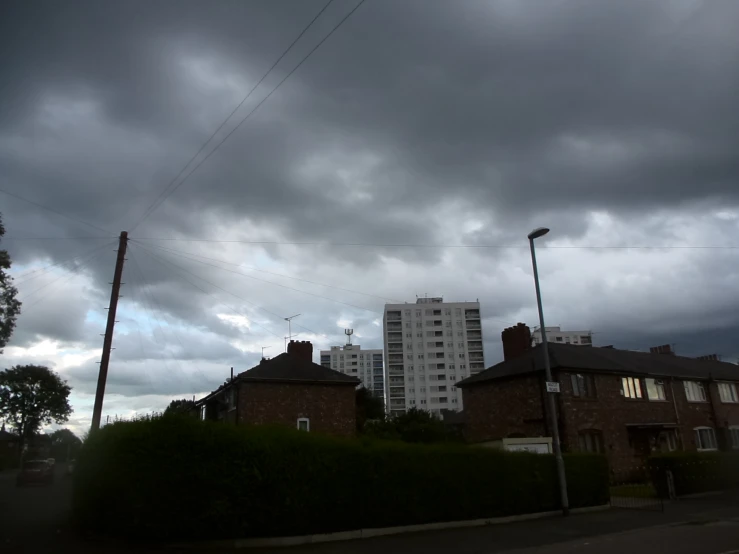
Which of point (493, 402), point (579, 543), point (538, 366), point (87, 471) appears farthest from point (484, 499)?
point (493, 402)

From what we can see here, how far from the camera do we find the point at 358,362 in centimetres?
16025

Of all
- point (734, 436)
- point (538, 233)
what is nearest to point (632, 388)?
point (734, 436)

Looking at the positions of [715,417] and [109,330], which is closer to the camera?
[109,330]

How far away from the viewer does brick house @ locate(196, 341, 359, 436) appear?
29.5 m

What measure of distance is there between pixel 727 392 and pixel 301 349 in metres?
29.8

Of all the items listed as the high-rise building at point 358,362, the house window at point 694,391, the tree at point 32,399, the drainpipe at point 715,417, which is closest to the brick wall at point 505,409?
the house window at point 694,391

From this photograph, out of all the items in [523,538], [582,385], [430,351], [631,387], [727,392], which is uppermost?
[430,351]

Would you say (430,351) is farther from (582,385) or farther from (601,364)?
(582,385)

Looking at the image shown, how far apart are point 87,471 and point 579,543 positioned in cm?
1180

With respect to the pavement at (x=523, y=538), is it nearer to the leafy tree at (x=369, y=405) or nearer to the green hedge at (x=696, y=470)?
the green hedge at (x=696, y=470)

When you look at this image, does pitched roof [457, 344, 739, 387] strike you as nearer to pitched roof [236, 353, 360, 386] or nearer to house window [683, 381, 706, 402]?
house window [683, 381, 706, 402]

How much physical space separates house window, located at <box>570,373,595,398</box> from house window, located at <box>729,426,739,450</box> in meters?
14.5

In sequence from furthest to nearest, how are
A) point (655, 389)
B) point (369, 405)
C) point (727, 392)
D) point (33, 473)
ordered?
point (369, 405), point (727, 392), point (33, 473), point (655, 389)

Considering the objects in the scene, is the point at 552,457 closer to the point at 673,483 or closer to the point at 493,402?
the point at 673,483
